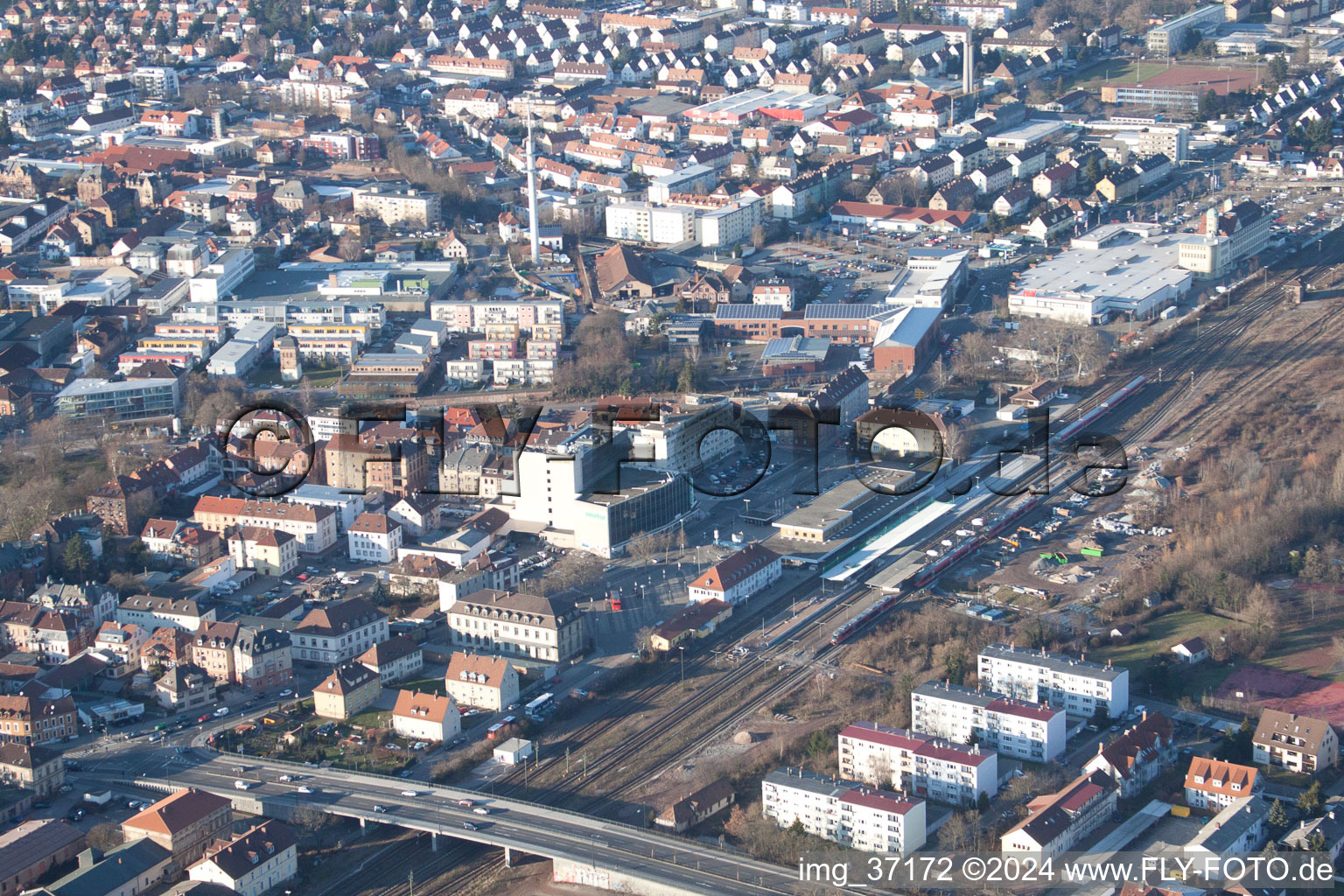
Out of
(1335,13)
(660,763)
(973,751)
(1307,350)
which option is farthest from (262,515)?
(1335,13)

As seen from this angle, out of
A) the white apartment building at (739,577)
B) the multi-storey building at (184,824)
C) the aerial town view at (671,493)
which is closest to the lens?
the multi-storey building at (184,824)

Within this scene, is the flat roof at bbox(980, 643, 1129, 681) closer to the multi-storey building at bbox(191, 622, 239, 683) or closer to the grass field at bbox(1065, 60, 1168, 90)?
the multi-storey building at bbox(191, 622, 239, 683)

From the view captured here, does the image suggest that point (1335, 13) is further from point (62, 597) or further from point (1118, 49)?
point (62, 597)

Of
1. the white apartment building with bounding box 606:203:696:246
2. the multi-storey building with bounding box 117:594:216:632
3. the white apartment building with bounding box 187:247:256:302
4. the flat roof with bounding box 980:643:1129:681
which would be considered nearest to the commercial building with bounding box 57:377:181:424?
the white apartment building with bounding box 187:247:256:302

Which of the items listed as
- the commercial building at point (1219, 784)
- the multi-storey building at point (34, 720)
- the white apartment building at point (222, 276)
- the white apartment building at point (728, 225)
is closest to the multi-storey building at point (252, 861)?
the multi-storey building at point (34, 720)

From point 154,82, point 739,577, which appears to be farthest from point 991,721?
point 154,82

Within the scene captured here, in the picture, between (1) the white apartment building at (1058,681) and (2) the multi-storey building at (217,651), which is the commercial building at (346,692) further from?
(1) the white apartment building at (1058,681)

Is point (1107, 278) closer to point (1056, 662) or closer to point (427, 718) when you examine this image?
point (1056, 662)
